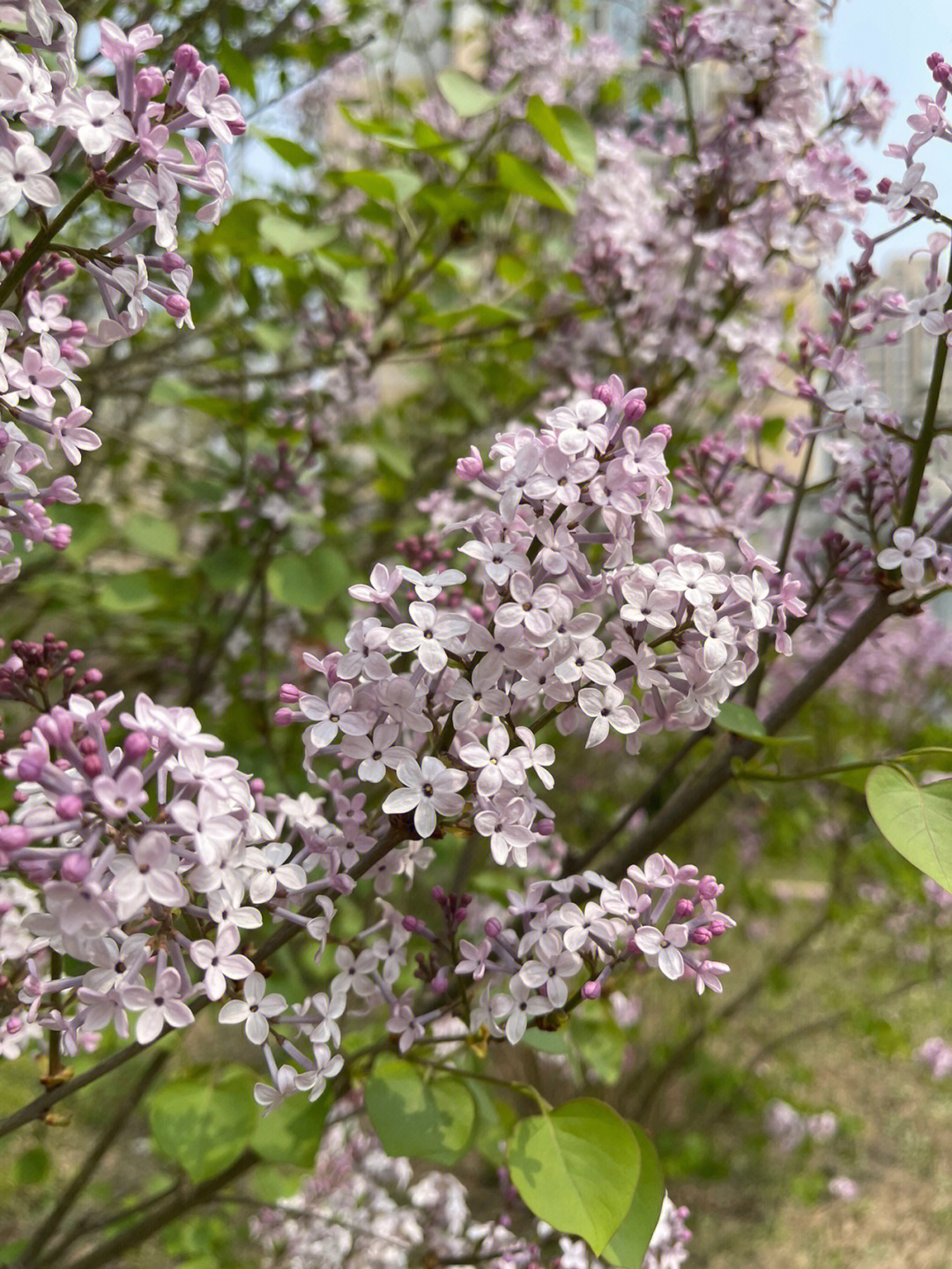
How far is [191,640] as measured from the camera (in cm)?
287

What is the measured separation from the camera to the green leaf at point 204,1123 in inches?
51.8

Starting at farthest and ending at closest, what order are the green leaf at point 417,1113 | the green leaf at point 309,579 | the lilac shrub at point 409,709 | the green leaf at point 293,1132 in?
the green leaf at point 309,579
the green leaf at point 293,1132
the green leaf at point 417,1113
the lilac shrub at point 409,709

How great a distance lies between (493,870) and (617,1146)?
2.24 meters

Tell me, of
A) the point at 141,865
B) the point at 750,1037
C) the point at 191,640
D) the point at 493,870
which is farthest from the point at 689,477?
the point at 750,1037

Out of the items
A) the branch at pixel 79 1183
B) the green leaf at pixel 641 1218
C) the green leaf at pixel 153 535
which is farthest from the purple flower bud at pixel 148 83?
the branch at pixel 79 1183

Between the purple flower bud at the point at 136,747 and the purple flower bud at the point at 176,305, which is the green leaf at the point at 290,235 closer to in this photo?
the purple flower bud at the point at 176,305

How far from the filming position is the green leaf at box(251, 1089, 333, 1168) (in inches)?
50.9

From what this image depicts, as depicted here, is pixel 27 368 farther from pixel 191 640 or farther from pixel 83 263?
pixel 191 640

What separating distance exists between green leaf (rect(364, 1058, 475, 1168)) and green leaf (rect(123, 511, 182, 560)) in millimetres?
1365

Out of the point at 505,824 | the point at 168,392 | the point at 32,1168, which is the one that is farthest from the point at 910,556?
the point at 32,1168

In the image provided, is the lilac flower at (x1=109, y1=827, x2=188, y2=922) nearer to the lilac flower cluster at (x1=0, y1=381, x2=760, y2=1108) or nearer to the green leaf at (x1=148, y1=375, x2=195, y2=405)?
the lilac flower cluster at (x1=0, y1=381, x2=760, y2=1108)

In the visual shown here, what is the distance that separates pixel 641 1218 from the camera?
3.62 feet

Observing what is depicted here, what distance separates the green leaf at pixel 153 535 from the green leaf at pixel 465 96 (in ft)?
3.64

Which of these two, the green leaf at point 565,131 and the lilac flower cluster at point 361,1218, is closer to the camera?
the green leaf at point 565,131
